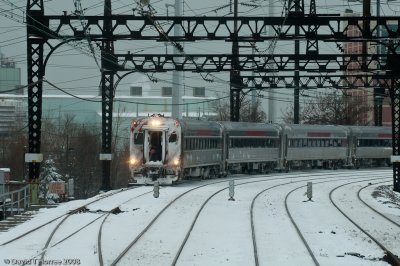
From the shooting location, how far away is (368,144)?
2518 inches

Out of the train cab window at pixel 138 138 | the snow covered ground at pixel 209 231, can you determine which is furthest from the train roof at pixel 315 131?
the snow covered ground at pixel 209 231

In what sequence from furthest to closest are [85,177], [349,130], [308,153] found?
[85,177] < [349,130] < [308,153]

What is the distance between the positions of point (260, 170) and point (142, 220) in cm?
3084

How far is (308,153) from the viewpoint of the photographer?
2282 inches

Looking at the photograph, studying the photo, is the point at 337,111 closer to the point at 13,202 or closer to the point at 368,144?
the point at 368,144

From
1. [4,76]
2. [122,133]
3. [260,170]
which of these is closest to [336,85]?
[260,170]

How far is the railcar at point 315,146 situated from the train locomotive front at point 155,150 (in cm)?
1853

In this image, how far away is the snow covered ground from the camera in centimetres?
1586

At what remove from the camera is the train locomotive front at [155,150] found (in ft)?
121

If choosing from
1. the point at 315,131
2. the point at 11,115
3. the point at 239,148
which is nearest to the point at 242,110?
the point at 11,115

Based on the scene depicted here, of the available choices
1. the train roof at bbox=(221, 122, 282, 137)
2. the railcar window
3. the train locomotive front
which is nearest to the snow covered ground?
the train locomotive front

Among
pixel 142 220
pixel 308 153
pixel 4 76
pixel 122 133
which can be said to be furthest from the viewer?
pixel 4 76

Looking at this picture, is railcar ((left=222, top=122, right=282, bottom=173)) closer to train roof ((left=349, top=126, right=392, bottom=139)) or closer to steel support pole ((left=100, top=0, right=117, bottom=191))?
steel support pole ((left=100, top=0, right=117, bottom=191))

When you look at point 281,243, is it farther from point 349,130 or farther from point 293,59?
point 349,130
